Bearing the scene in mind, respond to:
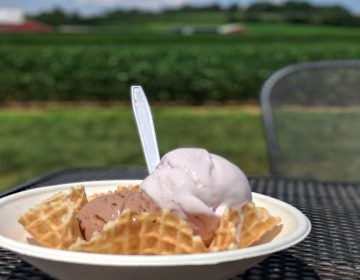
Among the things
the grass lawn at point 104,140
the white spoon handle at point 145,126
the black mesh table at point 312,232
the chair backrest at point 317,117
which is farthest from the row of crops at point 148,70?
the white spoon handle at point 145,126

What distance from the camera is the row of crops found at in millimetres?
12539

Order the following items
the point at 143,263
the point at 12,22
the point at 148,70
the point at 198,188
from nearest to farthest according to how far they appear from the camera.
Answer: the point at 143,263, the point at 198,188, the point at 148,70, the point at 12,22

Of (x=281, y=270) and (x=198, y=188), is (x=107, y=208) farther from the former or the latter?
(x=281, y=270)

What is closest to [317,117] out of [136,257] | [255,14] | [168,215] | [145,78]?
[168,215]

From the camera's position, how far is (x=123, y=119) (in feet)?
28.9

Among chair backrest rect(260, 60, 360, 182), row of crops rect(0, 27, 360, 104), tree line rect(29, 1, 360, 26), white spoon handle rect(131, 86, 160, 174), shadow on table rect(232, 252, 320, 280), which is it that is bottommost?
tree line rect(29, 1, 360, 26)

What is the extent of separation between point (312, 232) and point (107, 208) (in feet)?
1.72

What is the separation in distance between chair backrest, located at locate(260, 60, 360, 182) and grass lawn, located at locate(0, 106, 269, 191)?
2520 millimetres

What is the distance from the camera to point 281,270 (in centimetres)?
125

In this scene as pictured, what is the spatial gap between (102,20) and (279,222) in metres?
51.9

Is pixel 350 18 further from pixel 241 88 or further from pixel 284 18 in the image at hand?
pixel 241 88

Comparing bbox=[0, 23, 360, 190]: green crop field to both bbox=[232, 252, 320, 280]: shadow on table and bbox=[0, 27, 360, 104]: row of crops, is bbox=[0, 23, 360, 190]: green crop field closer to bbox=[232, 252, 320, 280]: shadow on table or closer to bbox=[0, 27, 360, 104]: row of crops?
bbox=[0, 27, 360, 104]: row of crops

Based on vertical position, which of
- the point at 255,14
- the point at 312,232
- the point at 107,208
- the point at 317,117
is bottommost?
the point at 255,14

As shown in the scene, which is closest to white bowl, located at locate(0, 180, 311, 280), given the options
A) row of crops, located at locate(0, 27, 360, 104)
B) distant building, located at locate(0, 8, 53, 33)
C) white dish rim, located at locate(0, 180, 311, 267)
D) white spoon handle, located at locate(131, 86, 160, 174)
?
white dish rim, located at locate(0, 180, 311, 267)
